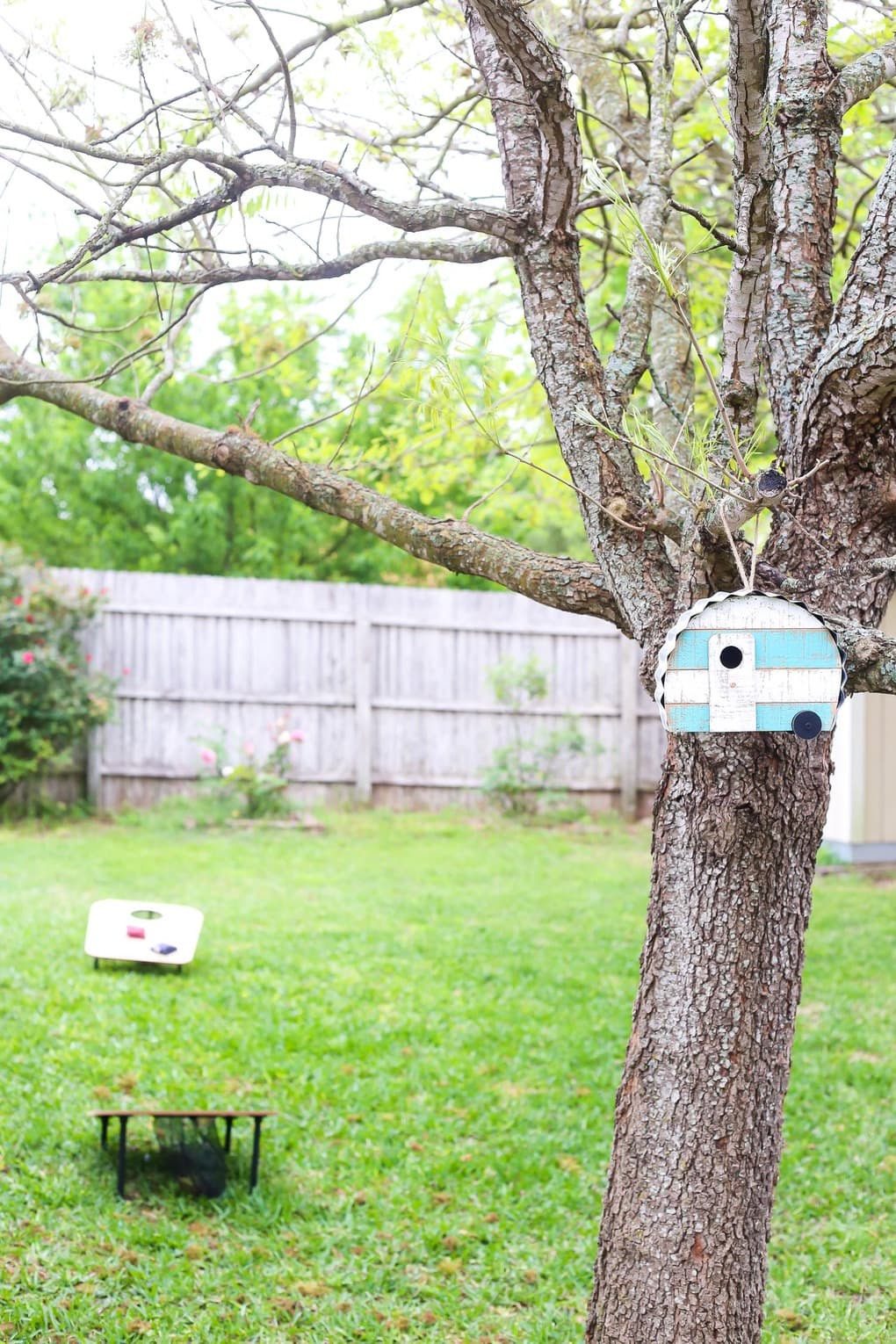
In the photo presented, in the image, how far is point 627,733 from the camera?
10.9 m

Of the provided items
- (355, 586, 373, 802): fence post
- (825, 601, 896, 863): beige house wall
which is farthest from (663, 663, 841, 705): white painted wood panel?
(355, 586, 373, 802): fence post

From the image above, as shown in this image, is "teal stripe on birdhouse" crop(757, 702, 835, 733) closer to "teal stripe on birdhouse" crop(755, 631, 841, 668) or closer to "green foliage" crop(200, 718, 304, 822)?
"teal stripe on birdhouse" crop(755, 631, 841, 668)

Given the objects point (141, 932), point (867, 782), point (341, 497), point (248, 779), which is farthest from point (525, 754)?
point (341, 497)

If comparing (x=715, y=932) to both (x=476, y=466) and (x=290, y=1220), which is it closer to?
(x=290, y=1220)

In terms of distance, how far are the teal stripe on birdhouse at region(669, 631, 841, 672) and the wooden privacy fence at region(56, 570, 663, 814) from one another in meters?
8.34

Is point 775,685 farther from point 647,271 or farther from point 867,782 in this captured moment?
point 867,782

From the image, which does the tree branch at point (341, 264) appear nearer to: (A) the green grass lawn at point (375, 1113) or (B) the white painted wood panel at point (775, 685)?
(B) the white painted wood panel at point (775, 685)

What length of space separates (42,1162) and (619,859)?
5.93 metres

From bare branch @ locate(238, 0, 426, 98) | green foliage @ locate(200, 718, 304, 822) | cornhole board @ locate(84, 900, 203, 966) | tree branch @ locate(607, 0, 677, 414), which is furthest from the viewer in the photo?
green foliage @ locate(200, 718, 304, 822)

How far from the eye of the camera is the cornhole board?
5.22 m

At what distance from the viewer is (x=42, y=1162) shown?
11.5 ft

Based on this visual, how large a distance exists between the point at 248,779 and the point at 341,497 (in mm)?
7159

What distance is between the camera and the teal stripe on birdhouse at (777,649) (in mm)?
1943

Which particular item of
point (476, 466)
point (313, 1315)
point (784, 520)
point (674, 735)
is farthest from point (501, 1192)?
point (476, 466)
